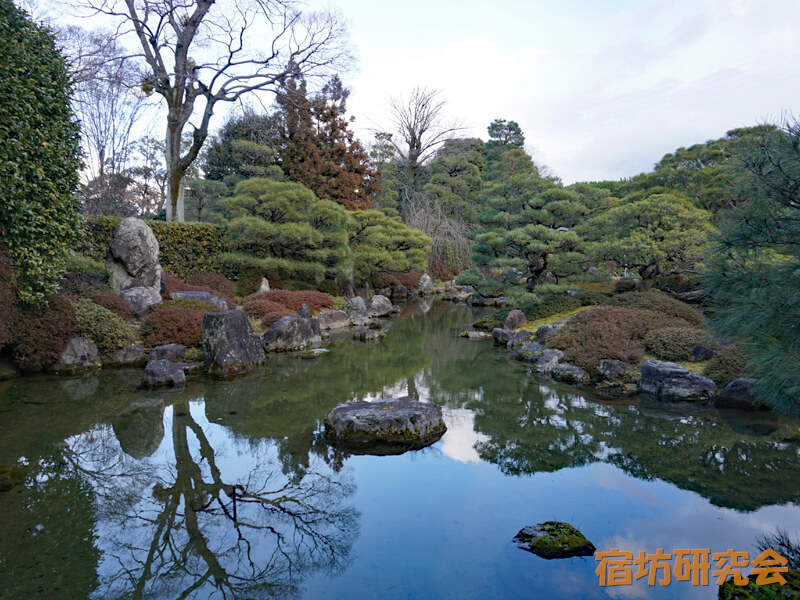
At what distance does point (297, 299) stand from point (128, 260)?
4.05 metres

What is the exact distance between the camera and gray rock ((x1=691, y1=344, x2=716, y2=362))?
6.98m

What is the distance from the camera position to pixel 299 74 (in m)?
14.7

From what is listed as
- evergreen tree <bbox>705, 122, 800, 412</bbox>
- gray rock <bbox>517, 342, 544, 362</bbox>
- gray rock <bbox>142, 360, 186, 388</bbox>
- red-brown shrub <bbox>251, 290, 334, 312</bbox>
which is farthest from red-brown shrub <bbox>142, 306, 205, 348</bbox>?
evergreen tree <bbox>705, 122, 800, 412</bbox>

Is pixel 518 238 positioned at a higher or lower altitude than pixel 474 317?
higher

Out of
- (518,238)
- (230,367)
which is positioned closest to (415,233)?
(518,238)

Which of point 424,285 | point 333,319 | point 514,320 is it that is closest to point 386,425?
point 514,320

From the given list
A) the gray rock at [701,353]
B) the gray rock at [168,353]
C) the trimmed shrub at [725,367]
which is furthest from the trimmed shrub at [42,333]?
the gray rock at [701,353]

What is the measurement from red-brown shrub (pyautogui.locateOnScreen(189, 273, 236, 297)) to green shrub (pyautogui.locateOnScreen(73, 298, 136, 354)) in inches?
184

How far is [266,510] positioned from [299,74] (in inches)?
572

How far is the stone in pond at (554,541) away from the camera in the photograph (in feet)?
9.33

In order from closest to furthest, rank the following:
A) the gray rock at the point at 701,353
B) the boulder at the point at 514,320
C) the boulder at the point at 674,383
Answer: the boulder at the point at 674,383 → the gray rock at the point at 701,353 → the boulder at the point at 514,320

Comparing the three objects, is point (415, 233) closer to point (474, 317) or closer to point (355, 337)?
point (474, 317)

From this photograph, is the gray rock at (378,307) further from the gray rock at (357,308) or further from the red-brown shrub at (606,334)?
the red-brown shrub at (606,334)

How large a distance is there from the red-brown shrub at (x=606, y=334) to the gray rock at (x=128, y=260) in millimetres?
8121
